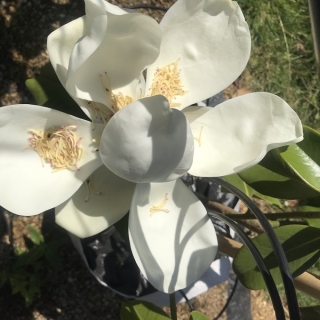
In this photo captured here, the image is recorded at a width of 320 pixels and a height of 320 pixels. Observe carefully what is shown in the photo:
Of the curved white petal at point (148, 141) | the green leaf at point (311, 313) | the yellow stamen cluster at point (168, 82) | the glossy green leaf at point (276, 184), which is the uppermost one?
the curved white petal at point (148, 141)

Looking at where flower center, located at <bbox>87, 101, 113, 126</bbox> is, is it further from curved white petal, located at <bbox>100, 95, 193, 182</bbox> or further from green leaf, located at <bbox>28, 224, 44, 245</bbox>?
green leaf, located at <bbox>28, 224, 44, 245</bbox>

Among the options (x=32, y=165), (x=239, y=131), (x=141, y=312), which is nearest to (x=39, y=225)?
(x=141, y=312)

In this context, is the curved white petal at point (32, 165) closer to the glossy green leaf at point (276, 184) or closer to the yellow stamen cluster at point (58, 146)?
the yellow stamen cluster at point (58, 146)

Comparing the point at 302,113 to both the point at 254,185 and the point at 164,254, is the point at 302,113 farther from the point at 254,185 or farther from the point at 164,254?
the point at 164,254

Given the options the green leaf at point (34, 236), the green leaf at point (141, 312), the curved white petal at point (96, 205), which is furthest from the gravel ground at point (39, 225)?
the curved white petal at point (96, 205)

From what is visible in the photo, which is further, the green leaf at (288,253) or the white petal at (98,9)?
the green leaf at (288,253)

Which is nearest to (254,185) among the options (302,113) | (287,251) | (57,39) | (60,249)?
(287,251)

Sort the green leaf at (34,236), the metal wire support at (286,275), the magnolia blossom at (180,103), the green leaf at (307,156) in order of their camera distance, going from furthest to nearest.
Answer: the green leaf at (34,236), the green leaf at (307,156), the magnolia blossom at (180,103), the metal wire support at (286,275)
